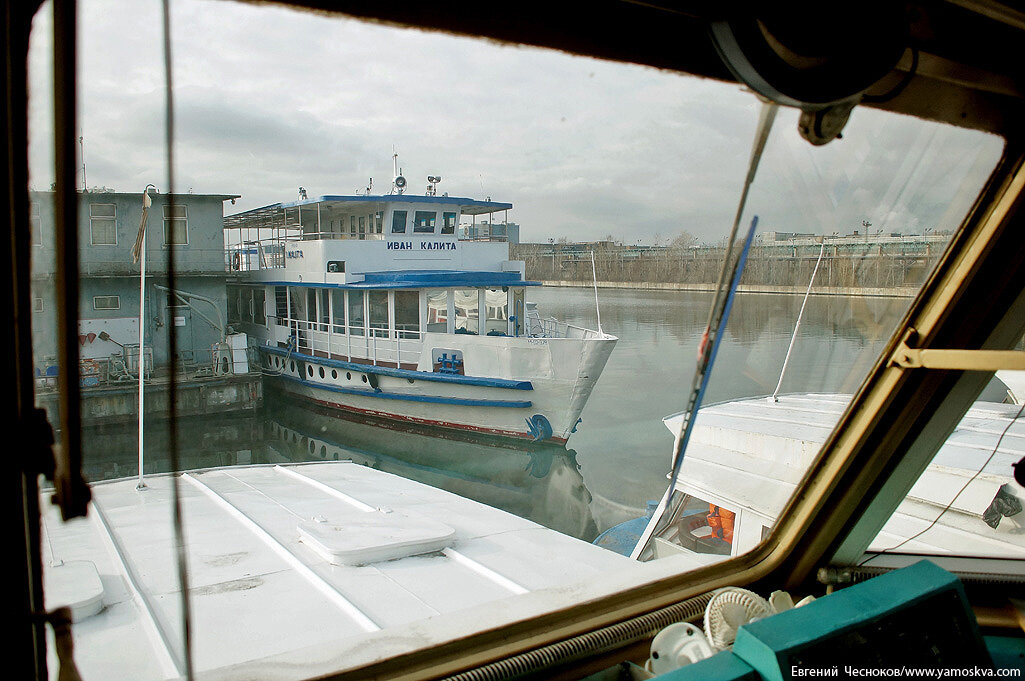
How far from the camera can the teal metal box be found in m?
0.95

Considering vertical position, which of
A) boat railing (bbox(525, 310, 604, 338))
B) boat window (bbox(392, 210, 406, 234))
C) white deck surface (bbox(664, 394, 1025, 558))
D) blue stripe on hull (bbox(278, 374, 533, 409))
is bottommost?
blue stripe on hull (bbox(278, 374, 533, 409))

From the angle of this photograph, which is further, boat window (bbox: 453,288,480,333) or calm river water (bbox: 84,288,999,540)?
boat window (bbox: 453,288,480,333)

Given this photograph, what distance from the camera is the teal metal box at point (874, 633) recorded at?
947mm

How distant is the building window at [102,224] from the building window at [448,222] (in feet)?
29.1

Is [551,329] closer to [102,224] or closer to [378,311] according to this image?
[378,311]

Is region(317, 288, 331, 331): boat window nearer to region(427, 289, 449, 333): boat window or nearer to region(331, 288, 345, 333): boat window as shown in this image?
region(331, 288, 345, 333): boat window

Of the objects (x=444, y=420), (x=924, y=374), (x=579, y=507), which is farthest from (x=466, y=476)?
(x=924, y=374)

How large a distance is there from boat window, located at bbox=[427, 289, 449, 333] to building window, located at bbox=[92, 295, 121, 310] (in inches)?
306

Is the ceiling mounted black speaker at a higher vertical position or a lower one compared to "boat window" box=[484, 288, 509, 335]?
higher

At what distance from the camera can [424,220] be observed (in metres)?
9.51

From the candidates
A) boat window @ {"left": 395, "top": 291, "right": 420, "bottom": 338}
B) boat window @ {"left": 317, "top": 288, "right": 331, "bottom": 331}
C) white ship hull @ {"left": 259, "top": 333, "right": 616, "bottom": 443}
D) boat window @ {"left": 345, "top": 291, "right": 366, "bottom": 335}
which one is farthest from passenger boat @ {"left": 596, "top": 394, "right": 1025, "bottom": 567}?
boat window @ {"left": 317, "top": 288, "right": 331, "bottom": 331}

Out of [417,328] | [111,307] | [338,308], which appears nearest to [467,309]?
[417,328]

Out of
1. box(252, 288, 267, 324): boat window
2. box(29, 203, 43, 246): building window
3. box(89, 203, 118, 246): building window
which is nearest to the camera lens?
box(29, 203, 43, 246): building window

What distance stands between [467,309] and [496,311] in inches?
18.7
